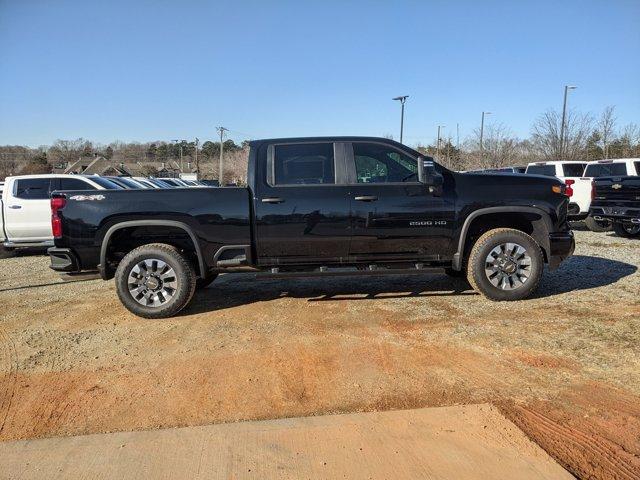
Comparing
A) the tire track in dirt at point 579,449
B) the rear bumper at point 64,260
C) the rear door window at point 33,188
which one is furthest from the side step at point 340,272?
the rear door window at point 33,188

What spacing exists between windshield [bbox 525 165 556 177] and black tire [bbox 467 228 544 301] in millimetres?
10676

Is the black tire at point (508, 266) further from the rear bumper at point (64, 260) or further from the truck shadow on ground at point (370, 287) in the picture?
the rear bumper at point (64, 260)

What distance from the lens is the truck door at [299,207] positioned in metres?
5.56

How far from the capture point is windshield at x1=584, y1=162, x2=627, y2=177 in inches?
523

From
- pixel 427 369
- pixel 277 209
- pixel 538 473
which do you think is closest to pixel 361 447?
pixel 538 473

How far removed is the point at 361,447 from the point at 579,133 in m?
36.8

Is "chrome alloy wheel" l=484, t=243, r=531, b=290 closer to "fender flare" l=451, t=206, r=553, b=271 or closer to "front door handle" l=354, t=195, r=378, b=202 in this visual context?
"fender flare" l=451, t=206, r=553, b=271

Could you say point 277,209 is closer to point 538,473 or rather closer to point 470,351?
point 470,351

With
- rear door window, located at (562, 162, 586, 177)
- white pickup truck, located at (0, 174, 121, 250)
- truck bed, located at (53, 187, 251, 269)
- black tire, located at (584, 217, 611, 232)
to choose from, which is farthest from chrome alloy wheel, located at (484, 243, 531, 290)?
rear door window, located at (562, 162, 586, 177)

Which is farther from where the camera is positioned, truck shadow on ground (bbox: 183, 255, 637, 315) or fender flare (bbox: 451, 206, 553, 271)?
truck shadow on ground (bbox: 183, 255, 637, 315)

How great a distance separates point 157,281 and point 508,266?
13.2ft

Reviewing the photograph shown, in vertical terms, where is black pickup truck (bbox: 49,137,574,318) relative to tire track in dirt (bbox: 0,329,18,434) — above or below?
above

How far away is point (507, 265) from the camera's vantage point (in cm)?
575

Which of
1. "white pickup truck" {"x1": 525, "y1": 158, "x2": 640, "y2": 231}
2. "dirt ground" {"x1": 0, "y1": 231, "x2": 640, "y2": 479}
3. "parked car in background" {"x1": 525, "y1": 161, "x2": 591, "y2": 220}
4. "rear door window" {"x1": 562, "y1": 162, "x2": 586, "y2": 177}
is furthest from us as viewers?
"rear door window" {"x1": 562, "y1": 162, "x2": 586, "y2": 177}
